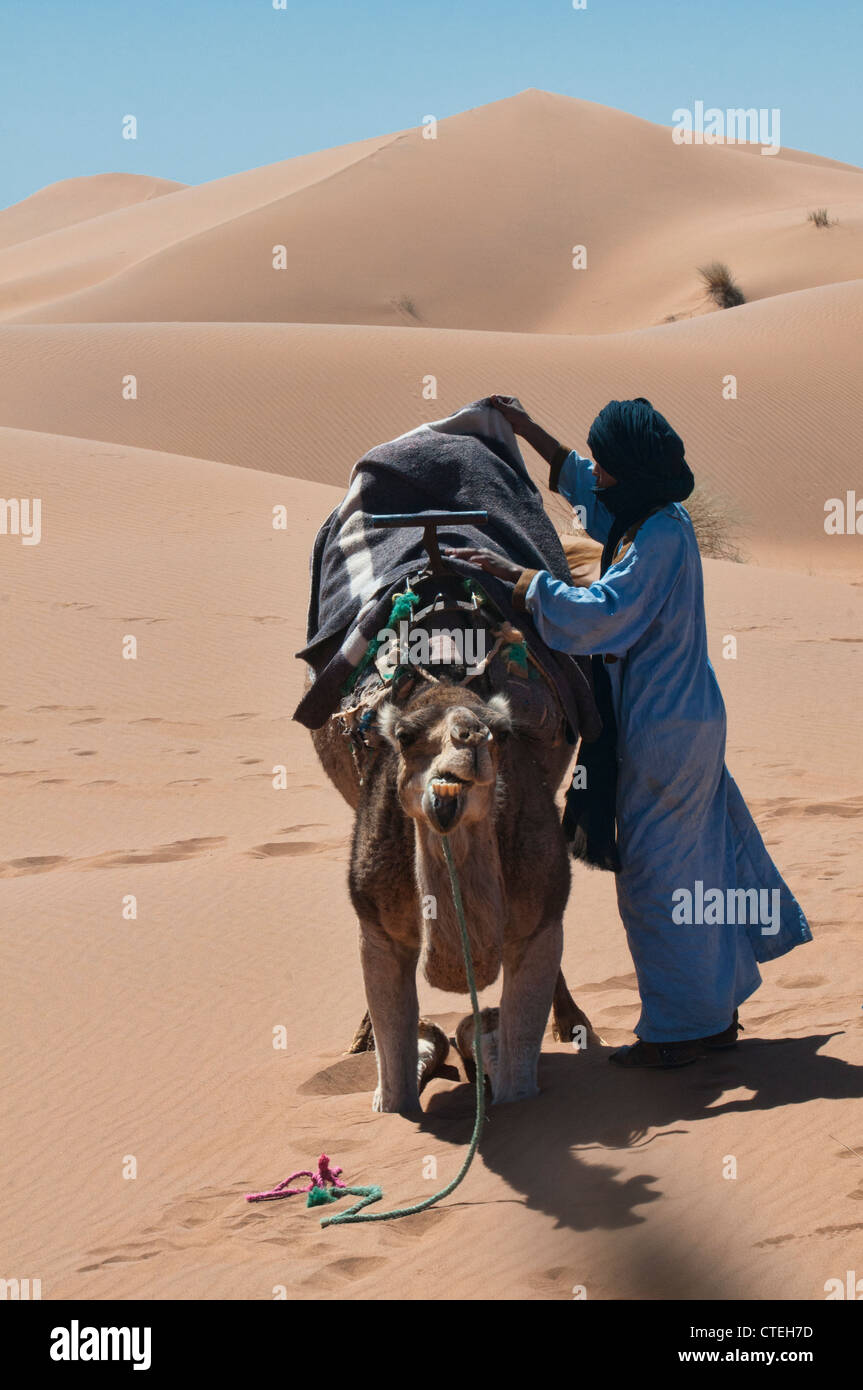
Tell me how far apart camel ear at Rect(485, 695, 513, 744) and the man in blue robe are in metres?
0.51

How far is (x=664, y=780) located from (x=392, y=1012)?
46.3 inches

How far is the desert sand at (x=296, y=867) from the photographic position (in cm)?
392

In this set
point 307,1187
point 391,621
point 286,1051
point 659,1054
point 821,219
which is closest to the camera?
point 307,1187

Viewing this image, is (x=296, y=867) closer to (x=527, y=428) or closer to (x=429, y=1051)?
(x=429, y=1051)

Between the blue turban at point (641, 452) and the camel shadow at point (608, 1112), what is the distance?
1.87m

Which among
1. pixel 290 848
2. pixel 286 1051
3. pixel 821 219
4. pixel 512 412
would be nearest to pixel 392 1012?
pixel 286 1051

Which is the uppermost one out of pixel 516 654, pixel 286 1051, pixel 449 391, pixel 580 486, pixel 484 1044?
pixel 449 391

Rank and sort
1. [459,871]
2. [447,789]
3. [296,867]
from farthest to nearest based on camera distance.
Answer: [296,867] → [459,871] → [447,789]

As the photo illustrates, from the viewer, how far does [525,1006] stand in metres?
4.73

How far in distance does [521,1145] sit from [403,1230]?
600 millimetres

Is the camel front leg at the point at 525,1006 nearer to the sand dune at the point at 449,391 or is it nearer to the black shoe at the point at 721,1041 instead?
the black shoe at the point at 721,1041

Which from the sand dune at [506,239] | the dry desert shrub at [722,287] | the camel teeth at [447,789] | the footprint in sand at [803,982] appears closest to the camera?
the camel teeth at [447,789]

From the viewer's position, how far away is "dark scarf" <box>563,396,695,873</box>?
15.7 ft

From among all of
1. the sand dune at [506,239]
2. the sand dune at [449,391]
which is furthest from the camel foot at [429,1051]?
the sand dune at [506,239]
